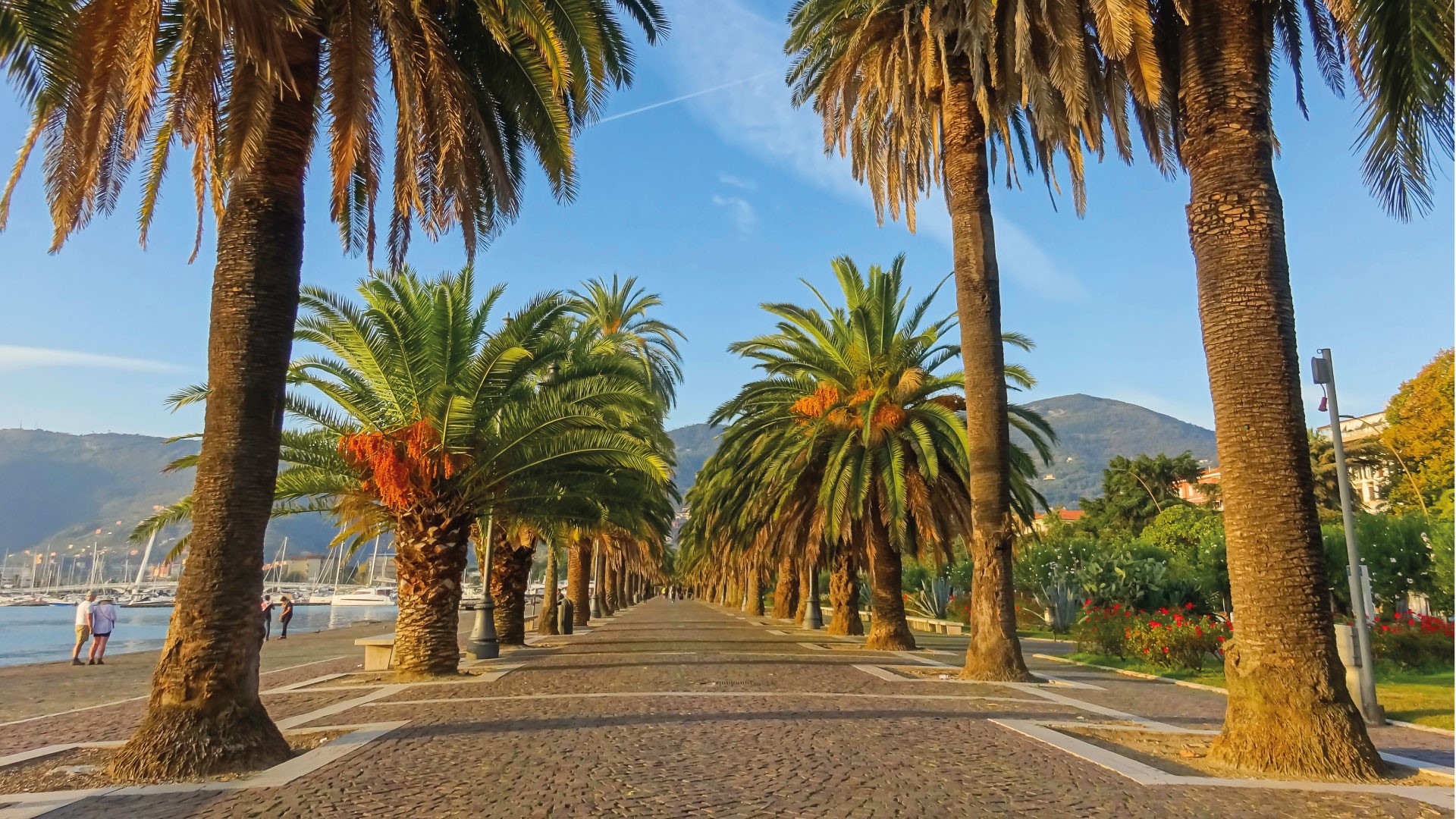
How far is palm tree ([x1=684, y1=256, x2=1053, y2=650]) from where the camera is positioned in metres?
20.8

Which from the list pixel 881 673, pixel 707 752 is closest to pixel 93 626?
pixel 881 673

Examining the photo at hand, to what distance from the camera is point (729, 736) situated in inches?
359

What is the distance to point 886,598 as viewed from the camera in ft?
75.4

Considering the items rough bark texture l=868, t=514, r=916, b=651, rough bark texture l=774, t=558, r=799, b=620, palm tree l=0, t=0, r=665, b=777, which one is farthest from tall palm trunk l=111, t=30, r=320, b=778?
rough bark texture l=774, t=558, r=799, b=620

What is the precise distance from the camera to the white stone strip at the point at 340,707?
10.4 meters

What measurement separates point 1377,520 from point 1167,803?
32.5m

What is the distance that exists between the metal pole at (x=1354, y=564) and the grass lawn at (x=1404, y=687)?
2.55 ft

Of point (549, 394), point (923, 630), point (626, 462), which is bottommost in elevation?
point (923, 630)

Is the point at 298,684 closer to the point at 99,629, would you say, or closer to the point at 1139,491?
the point at 99,629

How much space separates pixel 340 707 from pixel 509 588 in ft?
41.4

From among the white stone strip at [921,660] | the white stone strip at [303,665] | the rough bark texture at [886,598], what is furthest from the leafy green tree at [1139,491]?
the white stone strip at [303,665]

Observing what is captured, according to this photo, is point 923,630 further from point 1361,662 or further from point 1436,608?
point 1361,662

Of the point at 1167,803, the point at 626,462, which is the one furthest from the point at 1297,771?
the point at 626,462

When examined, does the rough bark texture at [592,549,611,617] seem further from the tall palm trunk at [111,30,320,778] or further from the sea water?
the tall palm trunk at [111,30,320,778]
